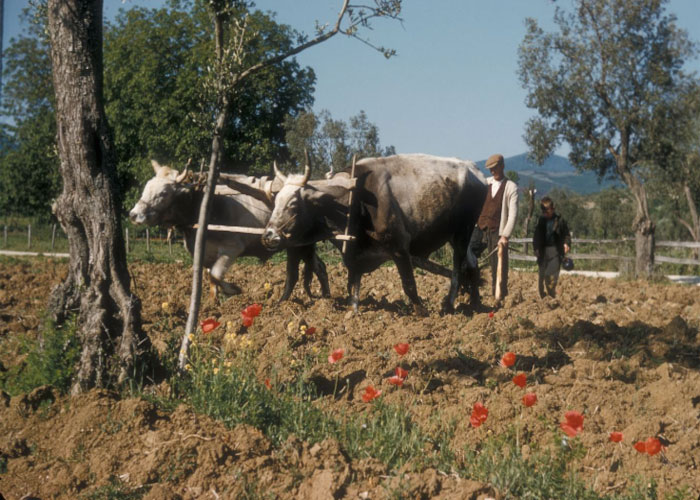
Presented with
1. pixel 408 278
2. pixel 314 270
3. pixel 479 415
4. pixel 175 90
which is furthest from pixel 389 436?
pixel 175 90

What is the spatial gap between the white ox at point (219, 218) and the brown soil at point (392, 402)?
122cm

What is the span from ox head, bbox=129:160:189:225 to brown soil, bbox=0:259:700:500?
1363 millimetres

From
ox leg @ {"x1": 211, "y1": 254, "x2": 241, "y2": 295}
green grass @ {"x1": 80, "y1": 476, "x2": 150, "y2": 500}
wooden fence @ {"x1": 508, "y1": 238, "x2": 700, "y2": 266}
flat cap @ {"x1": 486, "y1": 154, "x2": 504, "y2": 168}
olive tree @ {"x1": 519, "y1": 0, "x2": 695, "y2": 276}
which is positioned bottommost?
green grass @ {"x1": 80, "y1": 476, "x2": 150, "y2": 500}

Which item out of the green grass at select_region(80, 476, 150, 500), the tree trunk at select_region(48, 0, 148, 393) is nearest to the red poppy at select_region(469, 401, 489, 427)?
the green grass at select_region(80, 476, 150, 500)

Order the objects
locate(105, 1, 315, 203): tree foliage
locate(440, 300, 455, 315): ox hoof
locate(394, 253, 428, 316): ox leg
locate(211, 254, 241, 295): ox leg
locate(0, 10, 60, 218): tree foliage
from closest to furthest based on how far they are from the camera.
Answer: locate(394, 253, 428, 316): ox leg → locate(440, 300, 455, 315): ox hoof → locate(211, 254, 241, 295): ox leg → locate(105, 1, 315, 203): tree foliage → locate(0, 10, 60, 218): tree foliage

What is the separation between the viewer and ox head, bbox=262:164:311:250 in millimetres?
8133

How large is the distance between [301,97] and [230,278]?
20.1 meters

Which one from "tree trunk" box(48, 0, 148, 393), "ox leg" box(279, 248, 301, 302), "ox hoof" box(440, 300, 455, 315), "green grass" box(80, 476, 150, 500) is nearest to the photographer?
"green grass" box(80, 476, 150, 500)

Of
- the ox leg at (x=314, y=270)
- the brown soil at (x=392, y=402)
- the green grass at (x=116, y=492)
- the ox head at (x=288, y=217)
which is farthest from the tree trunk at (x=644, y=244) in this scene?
the green grass at (x=116, y=492)

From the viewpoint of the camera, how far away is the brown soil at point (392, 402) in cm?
377

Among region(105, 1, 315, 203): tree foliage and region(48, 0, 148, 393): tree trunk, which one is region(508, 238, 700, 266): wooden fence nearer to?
Result: region(105, 1, 315, 203): tree foliage

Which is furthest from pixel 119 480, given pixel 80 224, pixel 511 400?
pixel 511 400

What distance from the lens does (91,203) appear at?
5.21m

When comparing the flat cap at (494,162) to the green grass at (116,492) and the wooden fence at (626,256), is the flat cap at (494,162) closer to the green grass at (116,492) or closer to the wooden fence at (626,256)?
the green grass at (116,492)
